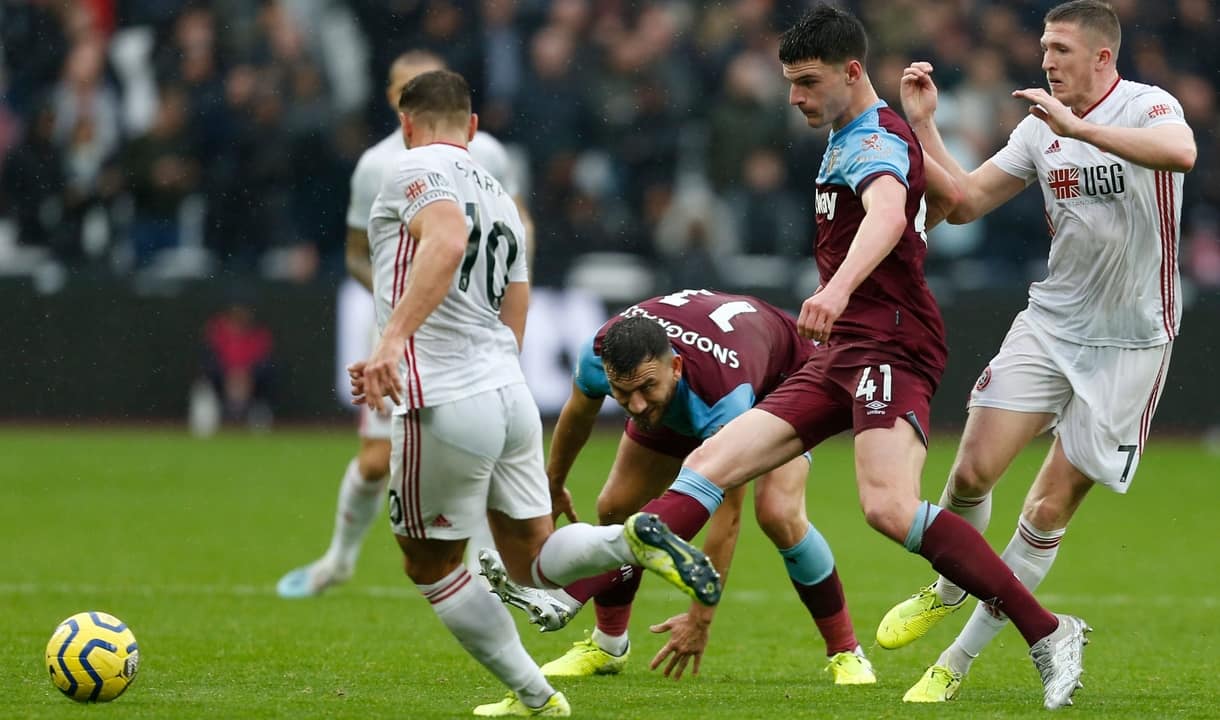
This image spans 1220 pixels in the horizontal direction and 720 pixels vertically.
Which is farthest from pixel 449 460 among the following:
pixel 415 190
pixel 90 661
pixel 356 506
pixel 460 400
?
pixel 356 506

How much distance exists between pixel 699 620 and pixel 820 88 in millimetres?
2130

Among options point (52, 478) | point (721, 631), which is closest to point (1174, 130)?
point (721, 631)

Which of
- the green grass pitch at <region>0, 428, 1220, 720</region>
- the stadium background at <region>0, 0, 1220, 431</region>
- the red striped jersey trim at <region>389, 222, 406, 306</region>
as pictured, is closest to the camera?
the red striped jersey trim at <region>389, 222, 406, 306</region>

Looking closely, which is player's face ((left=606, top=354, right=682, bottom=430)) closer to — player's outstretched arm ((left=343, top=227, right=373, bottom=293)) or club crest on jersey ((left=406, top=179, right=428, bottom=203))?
club crest on jersey ((left=406, top=179, right=428, bottom=203))

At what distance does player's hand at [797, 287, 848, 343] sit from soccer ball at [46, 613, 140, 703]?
2.58 metres

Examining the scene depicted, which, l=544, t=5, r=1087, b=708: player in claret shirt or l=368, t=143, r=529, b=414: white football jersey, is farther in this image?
l=544, t=5, r=1087, b=708: player in claret shirt

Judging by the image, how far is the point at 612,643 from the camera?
7.37m

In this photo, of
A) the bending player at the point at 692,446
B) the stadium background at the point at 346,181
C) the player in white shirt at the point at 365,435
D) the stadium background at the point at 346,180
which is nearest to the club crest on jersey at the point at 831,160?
the bending player at the point at 692,446

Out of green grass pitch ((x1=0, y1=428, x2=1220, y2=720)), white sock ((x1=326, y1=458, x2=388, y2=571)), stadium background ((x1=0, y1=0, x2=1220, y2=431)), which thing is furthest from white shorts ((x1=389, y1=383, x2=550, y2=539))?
stadium background ((x1=0, y1=0, x2=1220, y2=431))

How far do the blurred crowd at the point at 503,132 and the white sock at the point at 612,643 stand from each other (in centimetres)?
975

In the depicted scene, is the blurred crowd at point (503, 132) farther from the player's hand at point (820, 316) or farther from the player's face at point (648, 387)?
the player's hand at point (820, 316)

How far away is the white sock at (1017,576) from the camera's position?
21.6 feet

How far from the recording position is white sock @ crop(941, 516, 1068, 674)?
6594mm

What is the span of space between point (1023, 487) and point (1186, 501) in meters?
1.38
